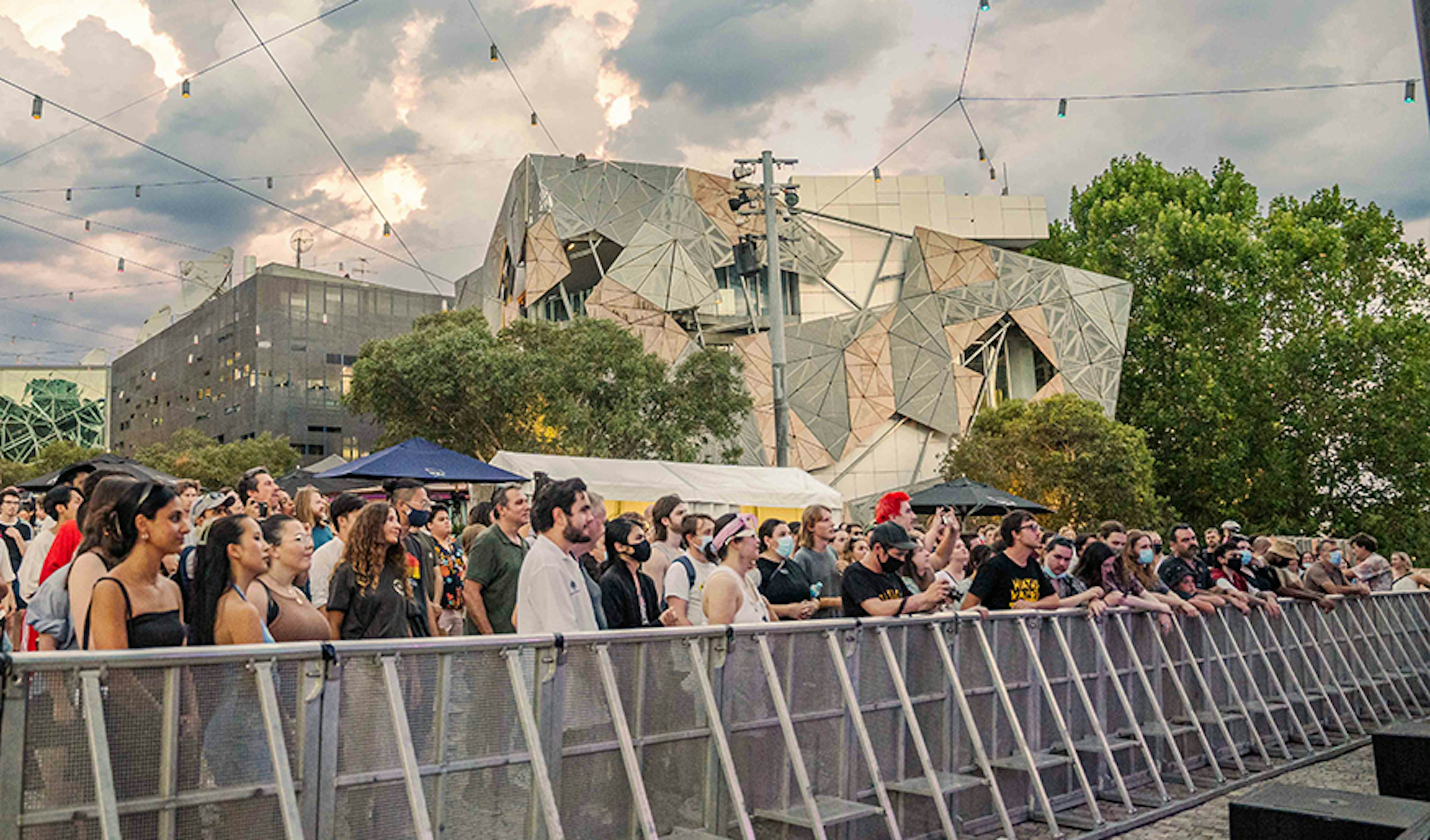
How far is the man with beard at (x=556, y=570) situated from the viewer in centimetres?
563

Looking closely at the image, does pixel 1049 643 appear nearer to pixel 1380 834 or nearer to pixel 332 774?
pixel 1380 834

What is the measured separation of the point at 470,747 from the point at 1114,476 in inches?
1321

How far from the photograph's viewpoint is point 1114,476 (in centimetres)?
3531

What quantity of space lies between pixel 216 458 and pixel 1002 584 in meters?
55.4

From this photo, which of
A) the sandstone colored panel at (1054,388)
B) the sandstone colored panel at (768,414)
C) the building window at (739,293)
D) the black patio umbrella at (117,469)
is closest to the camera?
the black patio umbrella at (117,469)

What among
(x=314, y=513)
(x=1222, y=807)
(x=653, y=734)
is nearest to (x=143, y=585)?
(x=653, y=734)

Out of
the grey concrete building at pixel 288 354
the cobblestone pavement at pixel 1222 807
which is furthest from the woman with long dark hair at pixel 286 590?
the grey concrete building at pixel 288 354

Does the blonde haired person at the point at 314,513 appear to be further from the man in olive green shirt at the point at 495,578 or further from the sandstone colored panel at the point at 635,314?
the sandstone colored panel at the point at 635,314

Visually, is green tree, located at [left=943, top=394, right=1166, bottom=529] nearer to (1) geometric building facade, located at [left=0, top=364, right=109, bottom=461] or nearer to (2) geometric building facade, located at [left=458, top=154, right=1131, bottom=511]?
(2) geometric building facade, located at [left=458, top=154, right=1131, bottom=511]

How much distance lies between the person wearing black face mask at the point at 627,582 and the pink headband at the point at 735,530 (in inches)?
17.9

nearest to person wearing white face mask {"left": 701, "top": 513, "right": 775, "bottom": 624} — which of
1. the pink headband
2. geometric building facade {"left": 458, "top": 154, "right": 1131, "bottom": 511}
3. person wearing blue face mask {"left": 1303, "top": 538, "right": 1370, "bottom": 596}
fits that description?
the pink headband

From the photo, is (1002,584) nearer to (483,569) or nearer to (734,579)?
(734,579)

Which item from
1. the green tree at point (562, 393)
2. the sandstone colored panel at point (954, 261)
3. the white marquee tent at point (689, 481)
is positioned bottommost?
the white marquee tent at point (689, 481)

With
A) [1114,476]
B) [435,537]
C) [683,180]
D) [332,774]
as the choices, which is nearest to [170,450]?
[683,180]
